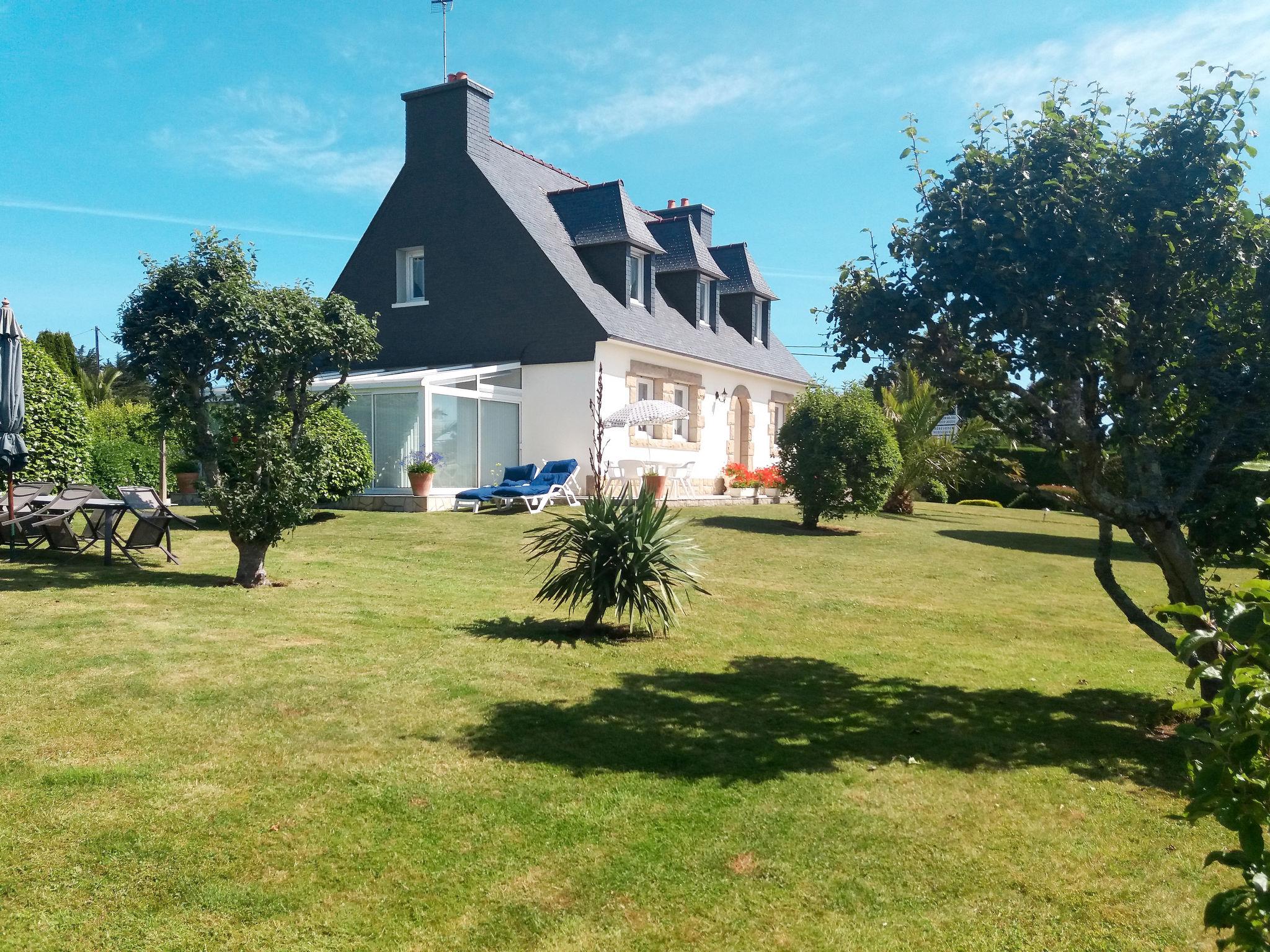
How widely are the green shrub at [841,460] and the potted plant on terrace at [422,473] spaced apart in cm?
697

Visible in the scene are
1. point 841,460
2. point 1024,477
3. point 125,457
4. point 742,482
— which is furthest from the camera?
point 1024,477

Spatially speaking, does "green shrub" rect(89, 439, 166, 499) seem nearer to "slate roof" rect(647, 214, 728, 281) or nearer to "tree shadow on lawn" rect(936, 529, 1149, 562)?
"slate roof" rect(647, 214, 728, 281)

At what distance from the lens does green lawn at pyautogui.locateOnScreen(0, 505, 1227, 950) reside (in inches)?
139

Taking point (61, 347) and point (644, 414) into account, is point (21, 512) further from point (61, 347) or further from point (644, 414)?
point (61, 347)

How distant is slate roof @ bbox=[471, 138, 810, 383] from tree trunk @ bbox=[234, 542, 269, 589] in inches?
465

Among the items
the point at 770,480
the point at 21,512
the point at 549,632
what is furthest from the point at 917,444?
the point at 21,512

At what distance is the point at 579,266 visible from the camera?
2303 centimetres

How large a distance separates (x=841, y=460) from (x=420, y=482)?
8099 mm

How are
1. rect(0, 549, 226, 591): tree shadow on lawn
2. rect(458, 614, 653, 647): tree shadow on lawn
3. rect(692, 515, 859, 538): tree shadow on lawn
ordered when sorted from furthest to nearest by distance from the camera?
1. rect(692, 515, 859, 538): tree shadow on lawn
2. rect(0, 549, 226, 591): tree shadow on lawn
3. rect(458, 614, 653, 647): tree shadow on lawn

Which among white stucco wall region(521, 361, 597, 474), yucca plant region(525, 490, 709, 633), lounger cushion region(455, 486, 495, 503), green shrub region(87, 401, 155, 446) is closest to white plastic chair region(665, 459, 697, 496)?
white stucco wall region(521, 361, 597, 474)

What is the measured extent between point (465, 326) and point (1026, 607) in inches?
616

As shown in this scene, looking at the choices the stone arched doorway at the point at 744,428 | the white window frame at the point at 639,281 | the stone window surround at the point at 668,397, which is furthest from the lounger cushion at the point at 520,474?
the stone arched doorway at the point at 744,428

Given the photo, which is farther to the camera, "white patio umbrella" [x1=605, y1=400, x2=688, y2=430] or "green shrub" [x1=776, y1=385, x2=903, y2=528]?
"white patio umbrella" [x1=605, y1=400, x2=688, y2=430]

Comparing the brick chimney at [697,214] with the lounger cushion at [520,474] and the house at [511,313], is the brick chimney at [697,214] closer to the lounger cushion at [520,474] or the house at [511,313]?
the house at [511,313]
